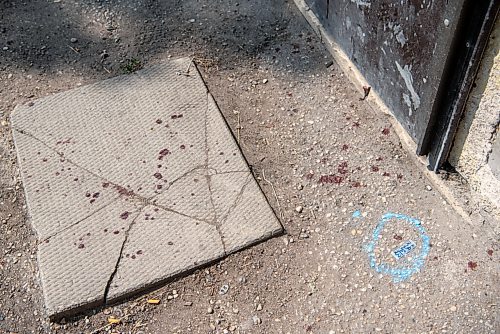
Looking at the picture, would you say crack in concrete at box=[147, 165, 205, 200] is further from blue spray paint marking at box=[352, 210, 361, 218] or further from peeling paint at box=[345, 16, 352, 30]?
peeling paint at box=[345, 16, 352, 30]

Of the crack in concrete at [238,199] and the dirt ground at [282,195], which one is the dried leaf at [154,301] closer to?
the dirt ground at [282,195]

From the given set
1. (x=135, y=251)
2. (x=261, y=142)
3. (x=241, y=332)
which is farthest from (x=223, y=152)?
(x=241, y=332)

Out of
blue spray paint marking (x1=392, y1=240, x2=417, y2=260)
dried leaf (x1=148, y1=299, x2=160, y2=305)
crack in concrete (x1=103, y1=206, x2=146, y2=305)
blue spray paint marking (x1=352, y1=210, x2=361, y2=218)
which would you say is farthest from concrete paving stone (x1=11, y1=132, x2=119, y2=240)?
blue spray paint marking (x1=392, y1=240, x2=417, y2=260)

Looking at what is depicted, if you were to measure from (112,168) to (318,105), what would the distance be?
93 cm

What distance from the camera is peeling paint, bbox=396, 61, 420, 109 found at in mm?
2125

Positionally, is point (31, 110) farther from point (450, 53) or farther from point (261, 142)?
point (450, 53)

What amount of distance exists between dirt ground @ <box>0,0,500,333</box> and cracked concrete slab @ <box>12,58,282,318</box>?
0.06 m

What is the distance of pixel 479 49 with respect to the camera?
5.79ft

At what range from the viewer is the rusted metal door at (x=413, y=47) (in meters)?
1.78

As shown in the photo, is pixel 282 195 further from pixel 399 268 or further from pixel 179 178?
pixel 399 268

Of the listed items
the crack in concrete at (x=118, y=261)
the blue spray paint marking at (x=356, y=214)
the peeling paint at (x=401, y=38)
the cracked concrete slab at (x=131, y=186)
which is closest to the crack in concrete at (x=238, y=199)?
the cracked concrete slab at (x=131, y=186)

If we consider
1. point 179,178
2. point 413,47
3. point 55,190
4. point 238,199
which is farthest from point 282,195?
point 55,190

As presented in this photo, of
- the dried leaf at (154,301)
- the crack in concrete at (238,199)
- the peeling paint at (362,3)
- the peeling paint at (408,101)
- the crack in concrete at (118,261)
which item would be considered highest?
the peeling paint at (362,3)

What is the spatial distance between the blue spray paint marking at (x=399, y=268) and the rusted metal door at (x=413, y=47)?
0.25 metres
